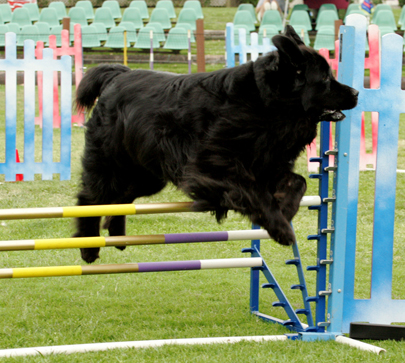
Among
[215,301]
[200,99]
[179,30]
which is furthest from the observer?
[179,30]

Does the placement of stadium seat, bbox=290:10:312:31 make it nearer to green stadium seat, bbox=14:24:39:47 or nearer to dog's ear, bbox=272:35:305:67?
green stadium seat, bbox=14:24:39:47

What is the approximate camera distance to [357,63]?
2.84m

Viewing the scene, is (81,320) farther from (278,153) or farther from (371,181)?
(371,181)

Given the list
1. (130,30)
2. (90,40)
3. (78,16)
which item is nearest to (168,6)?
(78,16)

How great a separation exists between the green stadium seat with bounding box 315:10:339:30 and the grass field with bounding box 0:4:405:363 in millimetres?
13352

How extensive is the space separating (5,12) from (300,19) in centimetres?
912

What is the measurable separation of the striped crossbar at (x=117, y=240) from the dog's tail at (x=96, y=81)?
45.4 inches

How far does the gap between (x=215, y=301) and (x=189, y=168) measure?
1344 millimetres

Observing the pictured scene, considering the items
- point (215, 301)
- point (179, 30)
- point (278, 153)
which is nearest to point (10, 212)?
point (278, 153)

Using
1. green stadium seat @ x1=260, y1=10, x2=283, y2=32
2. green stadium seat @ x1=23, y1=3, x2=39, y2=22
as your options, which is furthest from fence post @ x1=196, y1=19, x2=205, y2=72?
green stadium seat @ x1=23, y1=3, x2=39, y2=22

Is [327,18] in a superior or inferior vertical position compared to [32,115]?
superior

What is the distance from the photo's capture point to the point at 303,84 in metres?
2.63

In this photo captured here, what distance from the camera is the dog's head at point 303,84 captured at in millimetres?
2604

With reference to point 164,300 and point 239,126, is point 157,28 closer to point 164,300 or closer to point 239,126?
point 164,300
